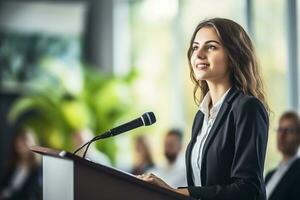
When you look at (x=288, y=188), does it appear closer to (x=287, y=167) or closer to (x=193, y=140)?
(x=287, y=167)

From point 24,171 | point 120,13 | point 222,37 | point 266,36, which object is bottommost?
point 24,171

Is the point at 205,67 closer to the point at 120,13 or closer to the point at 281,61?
the point at 281,61

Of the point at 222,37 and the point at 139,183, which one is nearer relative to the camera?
the point at 139,183

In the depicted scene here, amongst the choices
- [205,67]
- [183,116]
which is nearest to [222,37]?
[205,67]

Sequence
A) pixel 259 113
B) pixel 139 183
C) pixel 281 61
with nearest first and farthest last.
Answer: pixel 139 183 < pixel 259 113 < pixel 281 61

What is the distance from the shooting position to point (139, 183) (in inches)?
88.2

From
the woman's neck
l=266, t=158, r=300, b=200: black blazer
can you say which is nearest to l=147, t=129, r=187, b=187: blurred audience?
l=266, t=158, r=300, b=200: black blazer

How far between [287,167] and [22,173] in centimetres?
439

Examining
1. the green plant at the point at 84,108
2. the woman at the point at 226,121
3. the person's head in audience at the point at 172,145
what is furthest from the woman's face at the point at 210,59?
the green plant at the point at 84,108

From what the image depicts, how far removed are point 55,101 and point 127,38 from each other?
171cm

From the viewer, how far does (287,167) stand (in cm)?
403

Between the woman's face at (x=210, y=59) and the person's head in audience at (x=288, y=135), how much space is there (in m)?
1.83

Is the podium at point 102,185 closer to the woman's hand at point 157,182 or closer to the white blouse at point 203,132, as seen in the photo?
the woman's hand at point 157,182

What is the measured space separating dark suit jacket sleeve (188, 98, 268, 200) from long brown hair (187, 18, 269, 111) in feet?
0.39
